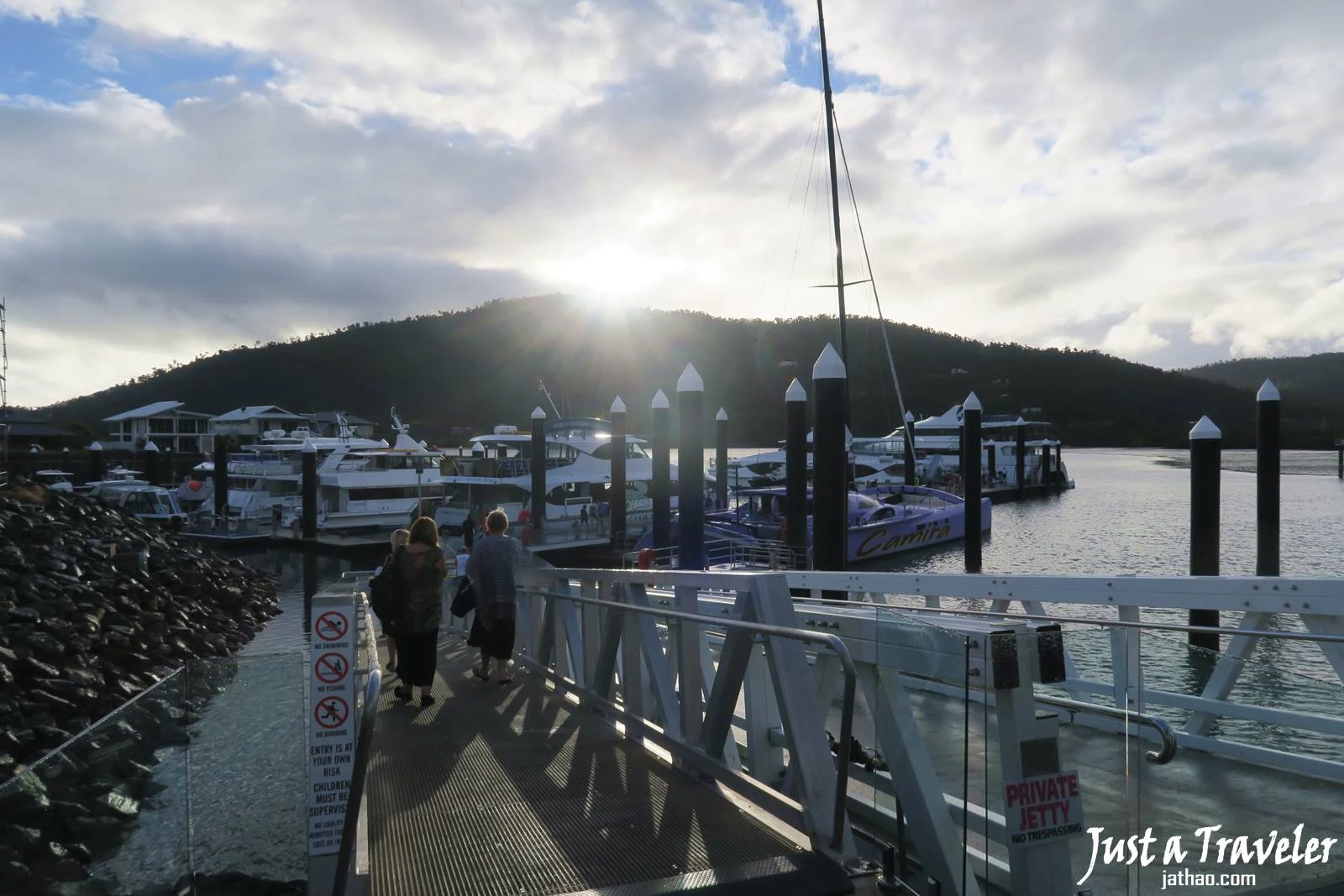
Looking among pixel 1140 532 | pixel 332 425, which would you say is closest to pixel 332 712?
pixel 1140 532

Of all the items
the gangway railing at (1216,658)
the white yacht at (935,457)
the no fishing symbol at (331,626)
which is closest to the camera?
the gangway railing at (1216,658)

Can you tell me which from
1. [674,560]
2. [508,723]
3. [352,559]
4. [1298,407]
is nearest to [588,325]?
[1298,407]

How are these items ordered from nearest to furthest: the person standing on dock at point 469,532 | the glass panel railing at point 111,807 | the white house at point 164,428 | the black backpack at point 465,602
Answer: the glass panel railing at point 111,807
the black backpack at point 465,602
the person standing on dock at point 469,532
the white house at point 164,428

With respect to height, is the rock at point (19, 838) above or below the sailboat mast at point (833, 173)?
below

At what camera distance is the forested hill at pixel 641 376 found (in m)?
138

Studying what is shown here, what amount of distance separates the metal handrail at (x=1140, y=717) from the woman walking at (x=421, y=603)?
4924 millimetres

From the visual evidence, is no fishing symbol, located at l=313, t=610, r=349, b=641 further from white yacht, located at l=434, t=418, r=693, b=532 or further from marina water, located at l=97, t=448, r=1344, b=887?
white yacht, located at l=434, t=418, r=693, b=532

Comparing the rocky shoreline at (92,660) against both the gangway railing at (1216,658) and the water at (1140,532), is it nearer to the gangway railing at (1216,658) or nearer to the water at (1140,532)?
the gangway railing at (1216,658)

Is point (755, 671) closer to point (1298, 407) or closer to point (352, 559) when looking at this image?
point (352, 559)

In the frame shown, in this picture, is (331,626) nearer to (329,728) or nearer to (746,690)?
(329,728)

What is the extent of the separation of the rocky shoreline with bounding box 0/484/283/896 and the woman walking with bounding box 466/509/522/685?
281 centimetres

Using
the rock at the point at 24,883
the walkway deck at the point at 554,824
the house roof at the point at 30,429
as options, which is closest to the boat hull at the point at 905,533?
the walkway deck at the point at 554,824

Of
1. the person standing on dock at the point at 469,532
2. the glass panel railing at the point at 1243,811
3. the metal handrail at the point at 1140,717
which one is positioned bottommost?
the person standing on dock at the point at 469,532

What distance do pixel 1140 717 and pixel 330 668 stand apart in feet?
11.8
